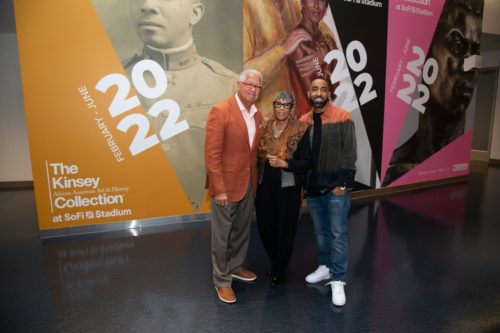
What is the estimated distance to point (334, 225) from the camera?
7.57ft

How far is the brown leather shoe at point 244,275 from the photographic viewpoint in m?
2.69

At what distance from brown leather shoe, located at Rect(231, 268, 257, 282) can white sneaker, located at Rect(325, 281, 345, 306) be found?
2.10ft

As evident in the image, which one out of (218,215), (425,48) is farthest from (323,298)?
(425,48)

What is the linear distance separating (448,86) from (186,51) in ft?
15.2

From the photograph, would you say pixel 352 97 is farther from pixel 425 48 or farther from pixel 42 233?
pixel 42 233

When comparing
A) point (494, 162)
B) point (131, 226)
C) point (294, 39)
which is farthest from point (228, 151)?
point (494, 162)

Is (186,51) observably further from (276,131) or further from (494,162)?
(494,162)

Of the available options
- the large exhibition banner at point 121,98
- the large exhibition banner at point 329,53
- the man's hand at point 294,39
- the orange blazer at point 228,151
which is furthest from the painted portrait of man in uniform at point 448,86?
the orange blazer at point 228,151

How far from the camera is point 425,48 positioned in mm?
5426

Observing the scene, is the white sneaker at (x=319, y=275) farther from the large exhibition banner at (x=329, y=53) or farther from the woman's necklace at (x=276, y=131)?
the large exhibition banner at (x=329, y=53)

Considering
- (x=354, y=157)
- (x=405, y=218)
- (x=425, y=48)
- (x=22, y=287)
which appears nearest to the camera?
(x=354, y=157)

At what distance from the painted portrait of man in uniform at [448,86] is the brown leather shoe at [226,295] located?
12.5ft

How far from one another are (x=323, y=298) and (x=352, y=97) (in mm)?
3233

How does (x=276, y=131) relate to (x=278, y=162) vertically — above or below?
above
